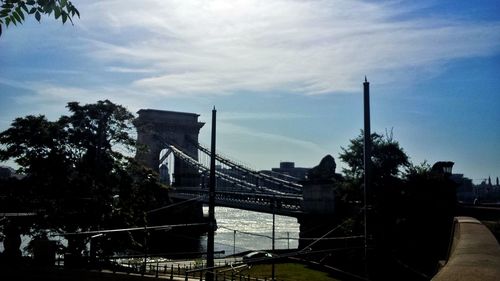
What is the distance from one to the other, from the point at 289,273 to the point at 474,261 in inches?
1005

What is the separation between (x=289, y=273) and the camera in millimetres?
28766

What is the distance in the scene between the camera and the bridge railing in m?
3.54

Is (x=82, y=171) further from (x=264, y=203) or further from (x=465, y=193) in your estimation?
(x=465, y=193)

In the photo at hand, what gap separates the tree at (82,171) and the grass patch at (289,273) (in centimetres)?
828

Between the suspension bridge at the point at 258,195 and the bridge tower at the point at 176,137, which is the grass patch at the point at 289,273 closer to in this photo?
the suspension bridge at the point at 258,195

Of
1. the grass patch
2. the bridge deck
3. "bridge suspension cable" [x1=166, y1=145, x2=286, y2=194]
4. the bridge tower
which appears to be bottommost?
the grass patch

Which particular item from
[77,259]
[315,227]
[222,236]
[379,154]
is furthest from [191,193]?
[77,259]

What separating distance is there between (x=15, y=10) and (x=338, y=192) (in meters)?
30.8

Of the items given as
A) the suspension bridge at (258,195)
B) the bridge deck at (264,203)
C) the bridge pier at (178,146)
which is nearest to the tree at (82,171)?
the suspension bridge at (258,195)

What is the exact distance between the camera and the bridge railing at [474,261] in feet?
11.6

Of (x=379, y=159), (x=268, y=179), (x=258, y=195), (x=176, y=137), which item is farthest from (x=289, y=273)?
(x=176, y=137)

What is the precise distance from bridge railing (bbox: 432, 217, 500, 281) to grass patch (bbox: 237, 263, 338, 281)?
21.1 meters

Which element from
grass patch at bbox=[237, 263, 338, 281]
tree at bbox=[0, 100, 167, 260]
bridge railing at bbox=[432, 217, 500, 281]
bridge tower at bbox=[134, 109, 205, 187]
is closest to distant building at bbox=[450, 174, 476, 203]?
bridge tower at bbox=[134, 109, 205, 187]

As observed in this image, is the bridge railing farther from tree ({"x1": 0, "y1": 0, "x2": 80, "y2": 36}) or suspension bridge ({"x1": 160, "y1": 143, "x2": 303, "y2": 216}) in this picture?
suspension bridge ({"x1": 160, "y1": 143, "x2": 303, "y2": 216})
